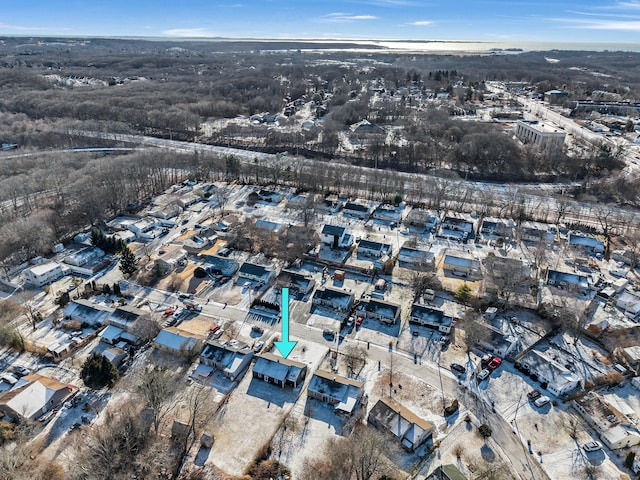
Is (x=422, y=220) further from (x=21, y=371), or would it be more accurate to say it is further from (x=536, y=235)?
(x=21, y=371)

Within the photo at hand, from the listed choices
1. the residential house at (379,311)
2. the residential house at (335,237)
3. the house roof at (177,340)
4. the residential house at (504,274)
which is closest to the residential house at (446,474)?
the residential house at (379,311)

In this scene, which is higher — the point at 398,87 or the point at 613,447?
the point at 398,87

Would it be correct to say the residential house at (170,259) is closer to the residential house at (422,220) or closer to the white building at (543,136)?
the residential house at (422,220)

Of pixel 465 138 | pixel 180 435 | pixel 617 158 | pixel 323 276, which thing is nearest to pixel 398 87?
pixel 465 138

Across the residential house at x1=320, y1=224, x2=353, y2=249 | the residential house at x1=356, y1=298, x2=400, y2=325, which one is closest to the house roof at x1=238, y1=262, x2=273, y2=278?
the residential house at x1=320, y1=224, x2=353, y2=249

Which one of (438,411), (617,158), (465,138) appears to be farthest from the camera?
(465,138)

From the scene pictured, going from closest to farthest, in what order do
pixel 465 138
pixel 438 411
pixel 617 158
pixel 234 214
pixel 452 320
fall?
pixel 438 411, pixel 452 320, pixel 234 214, pixel 617 158, pixel 465 138

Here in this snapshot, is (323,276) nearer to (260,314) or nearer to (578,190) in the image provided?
(260,314)
